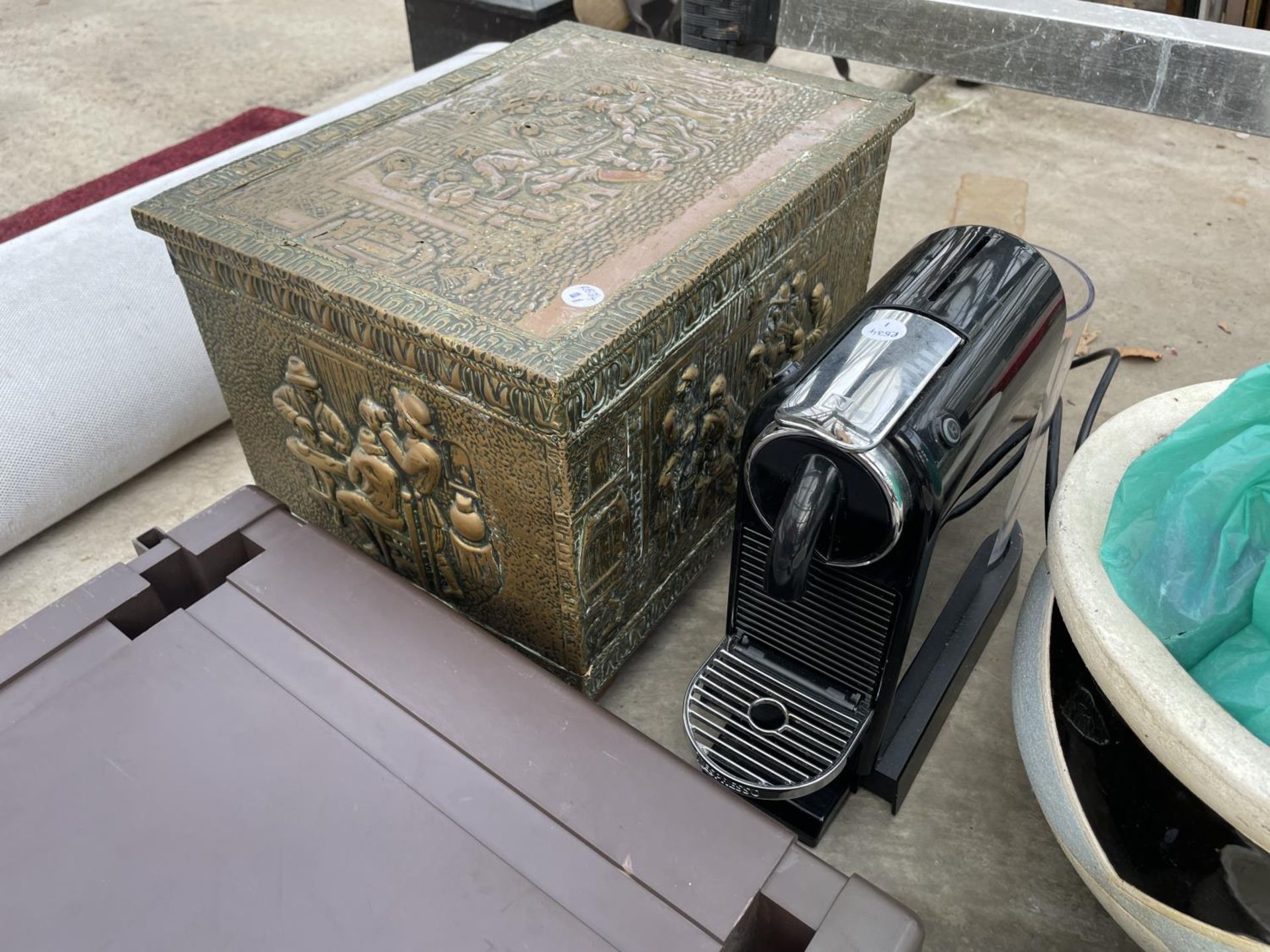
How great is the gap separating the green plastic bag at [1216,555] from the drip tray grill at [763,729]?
291mm

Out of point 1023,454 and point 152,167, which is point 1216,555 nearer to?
point 1023,454

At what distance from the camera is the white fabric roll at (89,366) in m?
1.26

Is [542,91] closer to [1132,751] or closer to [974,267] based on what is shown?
[974,267]

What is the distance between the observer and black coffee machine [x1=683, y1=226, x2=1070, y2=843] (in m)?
0.73

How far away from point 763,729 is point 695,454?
30cm

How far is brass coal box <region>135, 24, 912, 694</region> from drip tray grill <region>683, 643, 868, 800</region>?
13 cm

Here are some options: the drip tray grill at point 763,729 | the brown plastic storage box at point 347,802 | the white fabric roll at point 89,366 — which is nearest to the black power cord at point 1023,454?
the drip tray grill at point 763,729

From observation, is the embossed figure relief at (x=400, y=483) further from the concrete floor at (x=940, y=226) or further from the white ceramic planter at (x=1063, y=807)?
the white ceramic planter at (x=1063, y=807)

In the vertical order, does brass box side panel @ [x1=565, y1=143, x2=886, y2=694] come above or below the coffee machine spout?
below

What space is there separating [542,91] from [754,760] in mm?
878

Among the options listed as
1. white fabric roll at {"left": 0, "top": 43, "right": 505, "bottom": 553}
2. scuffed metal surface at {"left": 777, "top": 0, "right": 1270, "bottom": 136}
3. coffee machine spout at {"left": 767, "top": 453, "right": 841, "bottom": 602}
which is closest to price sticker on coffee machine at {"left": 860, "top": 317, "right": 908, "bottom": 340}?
coffee machine spout at {"left": 767, "top": 453, "right": 841, "bottom": 602}

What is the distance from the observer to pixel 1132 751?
2.71ft

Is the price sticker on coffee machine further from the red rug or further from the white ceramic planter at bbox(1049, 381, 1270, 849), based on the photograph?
the red rug

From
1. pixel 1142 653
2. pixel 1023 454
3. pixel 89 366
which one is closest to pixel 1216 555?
pixel 1142 653
